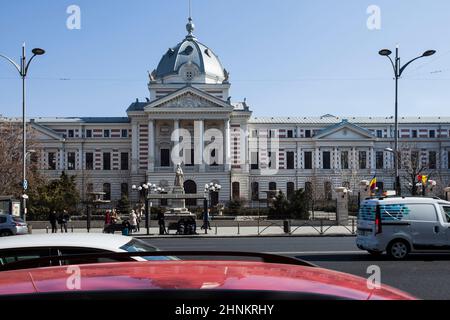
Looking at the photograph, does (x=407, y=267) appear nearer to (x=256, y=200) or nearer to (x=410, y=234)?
(x=410, y=234)

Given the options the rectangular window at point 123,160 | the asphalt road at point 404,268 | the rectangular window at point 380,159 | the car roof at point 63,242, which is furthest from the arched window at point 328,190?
the car roof at point 63,242

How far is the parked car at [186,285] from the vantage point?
187cm

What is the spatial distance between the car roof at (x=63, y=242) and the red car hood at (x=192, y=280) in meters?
3.69

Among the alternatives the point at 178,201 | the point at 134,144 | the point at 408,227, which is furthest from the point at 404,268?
the point at 134,144

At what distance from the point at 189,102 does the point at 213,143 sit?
603cm

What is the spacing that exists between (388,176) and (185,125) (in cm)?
2876

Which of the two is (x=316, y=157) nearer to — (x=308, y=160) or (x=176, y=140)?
(x=308, y=160)

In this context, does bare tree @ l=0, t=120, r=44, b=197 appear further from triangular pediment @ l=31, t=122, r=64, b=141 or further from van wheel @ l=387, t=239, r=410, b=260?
van wheel @ l=387, t=239, r=410, b=260

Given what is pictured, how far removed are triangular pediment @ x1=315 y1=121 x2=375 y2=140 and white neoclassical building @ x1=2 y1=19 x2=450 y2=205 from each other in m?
0.13

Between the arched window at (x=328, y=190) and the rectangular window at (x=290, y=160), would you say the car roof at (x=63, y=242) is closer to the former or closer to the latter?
the arched window at (x=328, y=190)

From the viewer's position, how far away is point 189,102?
68562 mm
